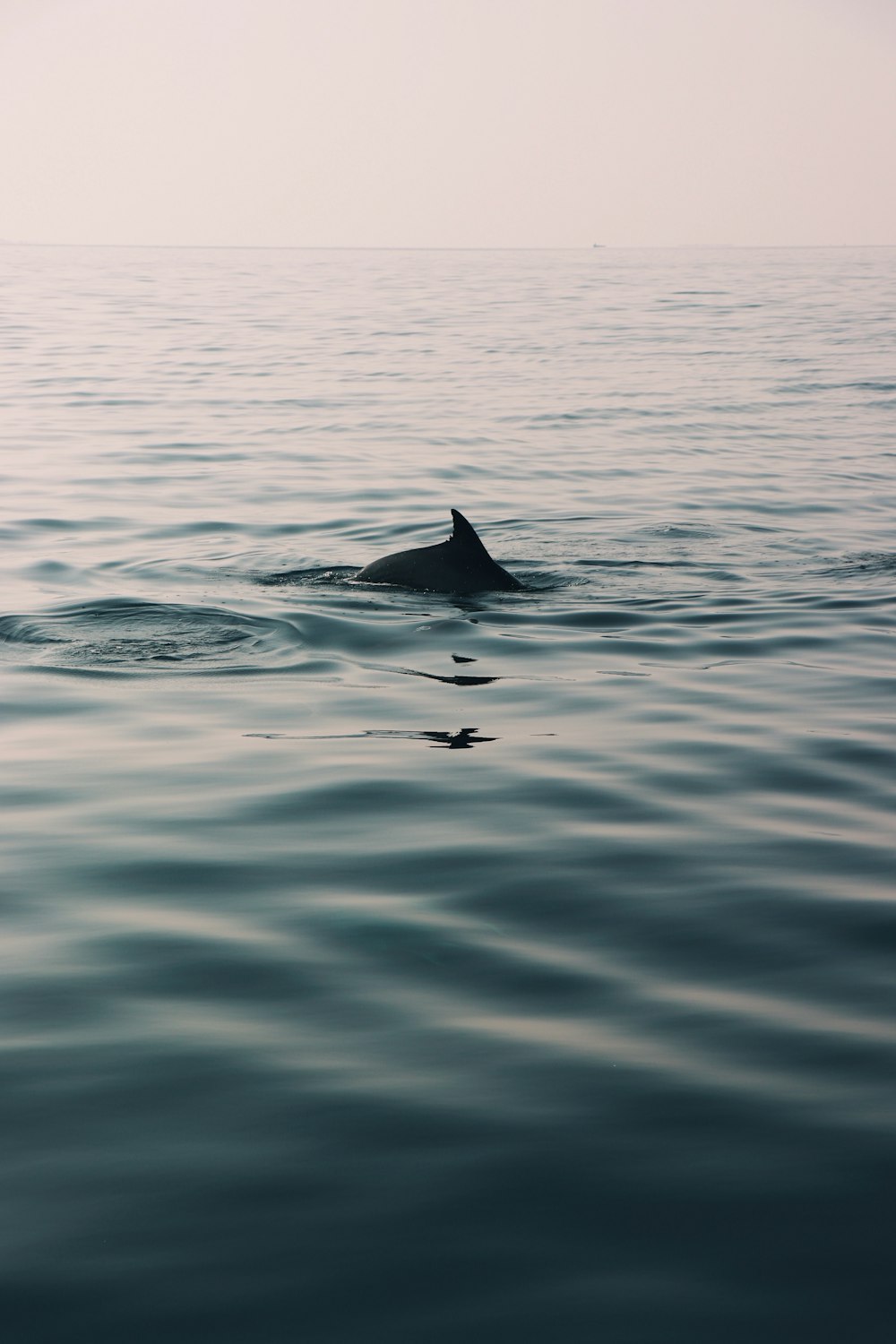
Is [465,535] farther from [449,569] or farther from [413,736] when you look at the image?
[413,736]

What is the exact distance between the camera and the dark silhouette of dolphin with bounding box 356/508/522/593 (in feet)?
43.5

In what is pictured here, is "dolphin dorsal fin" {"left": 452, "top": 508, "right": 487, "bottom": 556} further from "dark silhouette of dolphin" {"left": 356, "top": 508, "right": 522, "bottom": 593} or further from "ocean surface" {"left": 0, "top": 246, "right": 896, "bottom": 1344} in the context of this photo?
"ocean surface" {"left": 0, "top": 246, "right": 896, "bottom": 1344}

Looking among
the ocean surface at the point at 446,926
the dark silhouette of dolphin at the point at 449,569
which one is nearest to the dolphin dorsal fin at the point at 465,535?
the dark silhouette of dolphin at the point at 449,569

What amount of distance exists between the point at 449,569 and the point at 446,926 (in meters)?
7.52

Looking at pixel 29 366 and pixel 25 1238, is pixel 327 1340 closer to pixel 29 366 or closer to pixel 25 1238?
pixel 25 1238

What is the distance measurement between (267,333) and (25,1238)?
4309 centimetres

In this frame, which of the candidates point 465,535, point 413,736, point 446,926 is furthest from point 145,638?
point 446,926

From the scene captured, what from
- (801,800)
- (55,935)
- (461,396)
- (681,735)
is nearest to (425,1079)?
(55,935)

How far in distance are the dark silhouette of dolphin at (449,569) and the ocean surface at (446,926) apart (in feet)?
0.57

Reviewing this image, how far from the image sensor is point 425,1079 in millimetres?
4852

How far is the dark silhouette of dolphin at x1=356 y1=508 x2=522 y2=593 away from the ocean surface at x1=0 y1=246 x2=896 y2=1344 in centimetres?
17

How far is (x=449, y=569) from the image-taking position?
13461 millimetres

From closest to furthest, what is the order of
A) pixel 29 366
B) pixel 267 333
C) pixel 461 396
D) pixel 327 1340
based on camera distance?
1. pixel 327 1340
2. pixel 461 396
3. pixel 29 366
4. pixel 267 333

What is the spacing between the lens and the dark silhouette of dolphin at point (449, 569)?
43.5ft
